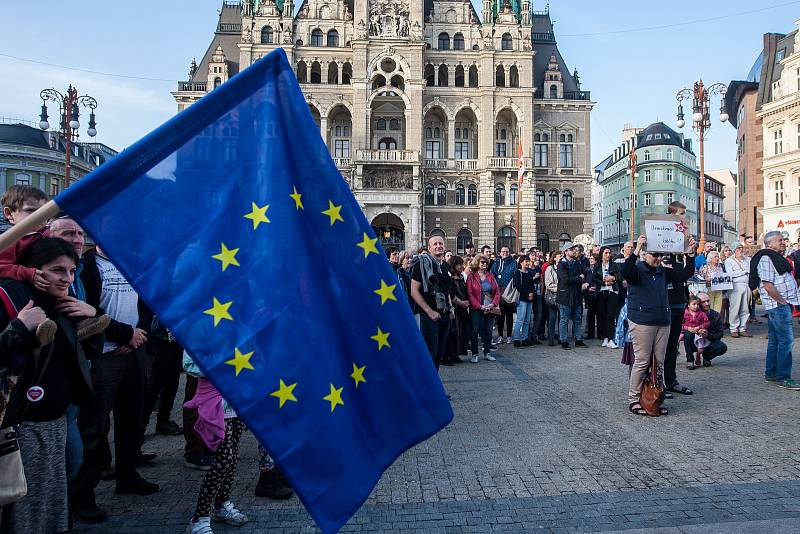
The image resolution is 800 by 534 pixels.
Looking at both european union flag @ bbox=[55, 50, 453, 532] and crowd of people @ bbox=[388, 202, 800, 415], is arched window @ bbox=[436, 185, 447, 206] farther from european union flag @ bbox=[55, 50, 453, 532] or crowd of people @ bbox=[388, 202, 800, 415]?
european union flag @ bbox=[55, 50, 453, 532]

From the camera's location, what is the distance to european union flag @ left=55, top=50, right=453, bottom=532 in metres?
2.52

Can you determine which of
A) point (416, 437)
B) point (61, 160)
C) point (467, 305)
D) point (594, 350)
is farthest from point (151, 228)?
point (61, 160)

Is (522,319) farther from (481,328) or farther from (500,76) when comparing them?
(500,76)

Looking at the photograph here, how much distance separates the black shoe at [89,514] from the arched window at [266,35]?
48.1 metres

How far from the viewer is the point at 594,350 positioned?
12258 mm

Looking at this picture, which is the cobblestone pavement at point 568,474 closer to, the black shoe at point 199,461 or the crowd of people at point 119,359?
the black shoe at point 199,461

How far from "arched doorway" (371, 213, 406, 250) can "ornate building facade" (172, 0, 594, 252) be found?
4.9 inches

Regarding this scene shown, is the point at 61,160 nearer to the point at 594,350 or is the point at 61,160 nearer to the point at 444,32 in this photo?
the point at 444,32

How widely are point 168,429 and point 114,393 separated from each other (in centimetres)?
193

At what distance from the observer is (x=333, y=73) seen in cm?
4859

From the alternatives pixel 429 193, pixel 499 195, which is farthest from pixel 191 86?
pixel 499 195

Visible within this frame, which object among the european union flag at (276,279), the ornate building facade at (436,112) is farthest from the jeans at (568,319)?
the ornate building facade at (436,112)

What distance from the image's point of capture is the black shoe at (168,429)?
6535mm

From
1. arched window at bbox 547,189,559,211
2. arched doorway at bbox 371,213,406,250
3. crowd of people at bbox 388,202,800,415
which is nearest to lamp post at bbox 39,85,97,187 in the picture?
crowd of people at bbox 388,202,800,415
